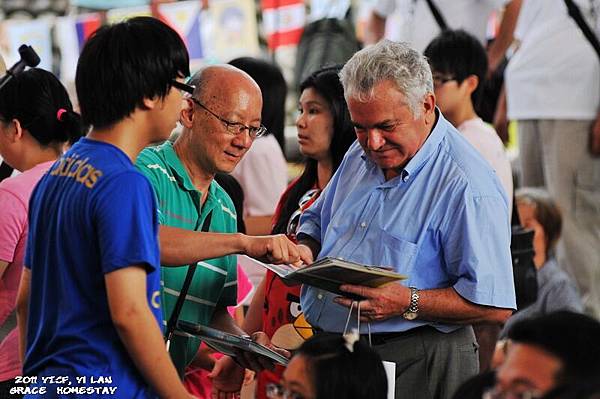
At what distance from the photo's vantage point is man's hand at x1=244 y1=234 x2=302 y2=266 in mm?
3420

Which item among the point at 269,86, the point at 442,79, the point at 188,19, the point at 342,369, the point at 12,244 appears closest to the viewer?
the point at 342,369

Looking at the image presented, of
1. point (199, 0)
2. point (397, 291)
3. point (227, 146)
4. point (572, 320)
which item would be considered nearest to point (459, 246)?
point (397, 291)

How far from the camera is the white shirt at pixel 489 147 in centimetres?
485

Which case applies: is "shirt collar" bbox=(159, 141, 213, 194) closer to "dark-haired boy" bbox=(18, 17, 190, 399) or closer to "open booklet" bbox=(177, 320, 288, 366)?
"open booklet" bbox=(177, 320, 288, 366)

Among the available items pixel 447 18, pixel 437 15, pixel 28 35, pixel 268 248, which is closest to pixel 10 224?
pixel 268 248

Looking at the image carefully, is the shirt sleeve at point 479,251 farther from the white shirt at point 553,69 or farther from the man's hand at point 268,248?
the white shirt at point 553,69

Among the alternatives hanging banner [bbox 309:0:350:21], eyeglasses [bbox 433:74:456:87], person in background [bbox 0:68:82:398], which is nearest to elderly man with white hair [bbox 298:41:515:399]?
person in background [bbox 0:68:82:398]

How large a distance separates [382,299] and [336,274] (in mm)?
212

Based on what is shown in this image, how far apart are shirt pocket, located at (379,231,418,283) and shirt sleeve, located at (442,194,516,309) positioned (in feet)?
0.36

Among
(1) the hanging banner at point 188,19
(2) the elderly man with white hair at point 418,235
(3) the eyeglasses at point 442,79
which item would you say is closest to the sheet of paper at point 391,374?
(2) the elderly man with white hair at point 418,235

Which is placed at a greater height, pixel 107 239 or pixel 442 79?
pixel 107 239

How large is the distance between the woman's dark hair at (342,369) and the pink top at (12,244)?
1.26m

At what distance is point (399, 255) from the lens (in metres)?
3.51

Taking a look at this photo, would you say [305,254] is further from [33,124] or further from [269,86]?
[269,86]
